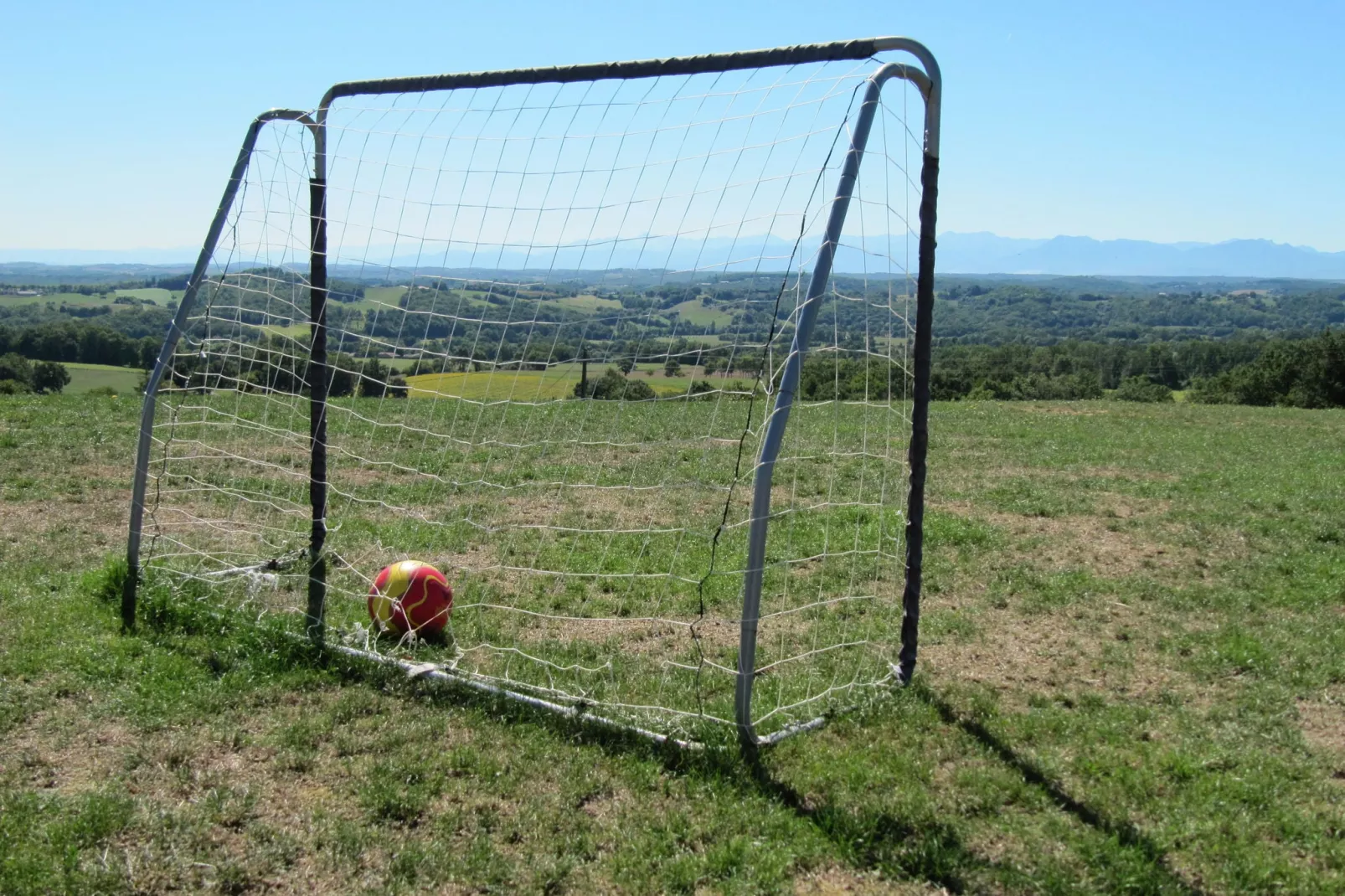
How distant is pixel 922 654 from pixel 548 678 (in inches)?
82.0

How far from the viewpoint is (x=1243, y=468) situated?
11422 mm

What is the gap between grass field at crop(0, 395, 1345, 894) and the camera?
11.2 feet

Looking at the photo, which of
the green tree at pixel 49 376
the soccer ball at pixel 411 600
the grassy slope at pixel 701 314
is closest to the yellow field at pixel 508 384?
the grassy slope at pixel 701 314

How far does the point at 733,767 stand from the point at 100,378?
62.0ft

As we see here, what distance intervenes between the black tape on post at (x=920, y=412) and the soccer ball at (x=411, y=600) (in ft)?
8.42

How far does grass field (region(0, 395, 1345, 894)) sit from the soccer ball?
0.46 metres

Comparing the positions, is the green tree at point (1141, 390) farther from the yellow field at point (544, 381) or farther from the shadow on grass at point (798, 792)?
the shadow on grass at point (798, 792)

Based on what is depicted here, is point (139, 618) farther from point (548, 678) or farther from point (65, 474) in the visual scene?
point (65, 474)

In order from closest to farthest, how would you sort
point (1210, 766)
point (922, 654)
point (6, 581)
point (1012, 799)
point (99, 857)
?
point (99, 857)
point (1012, 799)
point (1210, 766)
point (922, 654)
point (6, 581)

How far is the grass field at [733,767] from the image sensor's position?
3422 mm

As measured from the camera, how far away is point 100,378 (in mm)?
19016

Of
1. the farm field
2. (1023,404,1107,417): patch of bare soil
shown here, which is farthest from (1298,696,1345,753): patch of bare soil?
(1023,404,1107,417): patch of bare soil

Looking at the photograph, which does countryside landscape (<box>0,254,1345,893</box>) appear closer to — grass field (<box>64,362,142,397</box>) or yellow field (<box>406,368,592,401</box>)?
yellow field (<box>406,368,592,401</box>)

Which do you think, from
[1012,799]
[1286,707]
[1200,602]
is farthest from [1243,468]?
[1012,799]
